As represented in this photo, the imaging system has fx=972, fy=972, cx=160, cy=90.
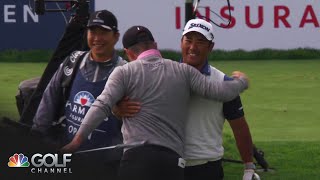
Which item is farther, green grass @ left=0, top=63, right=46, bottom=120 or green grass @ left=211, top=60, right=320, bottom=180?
green grass @ left=0, top=63, right=46, bottom=120

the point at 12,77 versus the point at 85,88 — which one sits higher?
the point at 85,88

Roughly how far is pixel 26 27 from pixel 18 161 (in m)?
16.4

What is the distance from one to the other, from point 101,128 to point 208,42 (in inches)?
32.8

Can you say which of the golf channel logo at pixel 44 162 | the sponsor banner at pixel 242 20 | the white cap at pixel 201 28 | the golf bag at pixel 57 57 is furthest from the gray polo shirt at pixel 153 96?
the sponsor banner at pixel 242 20

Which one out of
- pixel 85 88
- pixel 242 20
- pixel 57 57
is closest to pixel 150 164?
pixel 85 88

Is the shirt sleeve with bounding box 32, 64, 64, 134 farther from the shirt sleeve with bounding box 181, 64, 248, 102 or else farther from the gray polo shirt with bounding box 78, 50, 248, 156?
the shirt sleeve with bounding box 181, 64, 248, 102

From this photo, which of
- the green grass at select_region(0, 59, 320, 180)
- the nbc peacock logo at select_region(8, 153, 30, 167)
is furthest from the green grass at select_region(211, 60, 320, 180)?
the nbc peacock logo at select_region(8, 153, 30, 167)

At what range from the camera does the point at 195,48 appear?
5.22m

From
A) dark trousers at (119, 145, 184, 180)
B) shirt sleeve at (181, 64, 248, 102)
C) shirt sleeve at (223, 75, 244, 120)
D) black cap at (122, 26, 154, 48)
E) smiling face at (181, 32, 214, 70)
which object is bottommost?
dark trousers at (119, 145, 184, 180)

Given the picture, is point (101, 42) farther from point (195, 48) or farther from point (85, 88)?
point (195, 48)

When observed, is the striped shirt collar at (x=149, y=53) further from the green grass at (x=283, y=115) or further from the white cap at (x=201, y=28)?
the green grass at (x=283, y=115)

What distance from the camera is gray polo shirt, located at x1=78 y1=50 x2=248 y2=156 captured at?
193 inches

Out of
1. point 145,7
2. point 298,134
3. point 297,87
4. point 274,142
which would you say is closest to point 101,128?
point 274,142

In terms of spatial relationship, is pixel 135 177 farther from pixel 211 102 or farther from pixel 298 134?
pixel 298 134
